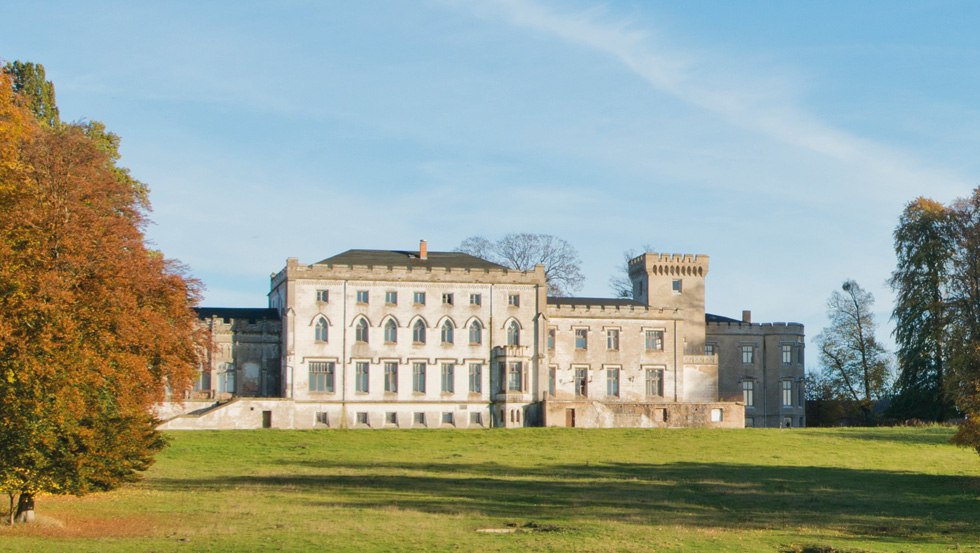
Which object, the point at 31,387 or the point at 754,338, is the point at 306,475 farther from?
the point at 754,338

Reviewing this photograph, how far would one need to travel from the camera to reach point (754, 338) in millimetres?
79625

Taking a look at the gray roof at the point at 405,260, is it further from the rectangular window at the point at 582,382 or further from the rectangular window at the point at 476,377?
the rectangular window at the point at 582,382

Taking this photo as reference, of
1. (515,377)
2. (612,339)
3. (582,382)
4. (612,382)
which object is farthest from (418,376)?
(612,339)

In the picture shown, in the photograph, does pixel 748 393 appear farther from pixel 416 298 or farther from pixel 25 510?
pixel 25 510

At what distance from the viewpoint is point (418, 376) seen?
227 ft

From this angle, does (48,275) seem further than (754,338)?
No

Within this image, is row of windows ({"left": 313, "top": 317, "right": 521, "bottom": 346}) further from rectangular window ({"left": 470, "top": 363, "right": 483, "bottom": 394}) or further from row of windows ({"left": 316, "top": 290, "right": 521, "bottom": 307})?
rectangular window ({"left": 470, "top": 363, "right": 483, "bottom": 394})

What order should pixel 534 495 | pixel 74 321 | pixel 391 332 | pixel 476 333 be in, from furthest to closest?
pixel 476 333 → pixel 391 332 → pixel 534 495 → pixel 74 321

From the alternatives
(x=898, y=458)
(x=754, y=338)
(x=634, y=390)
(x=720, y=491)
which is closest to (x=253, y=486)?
(x=720, y=491)

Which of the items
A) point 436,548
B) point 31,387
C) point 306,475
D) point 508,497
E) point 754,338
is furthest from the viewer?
point 754,338

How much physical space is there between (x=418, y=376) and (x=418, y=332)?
2.28 metres

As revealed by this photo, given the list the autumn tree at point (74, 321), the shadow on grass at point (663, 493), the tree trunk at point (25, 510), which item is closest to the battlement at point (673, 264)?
the shadow on grass at point (663, 493)

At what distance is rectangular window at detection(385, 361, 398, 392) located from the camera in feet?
226

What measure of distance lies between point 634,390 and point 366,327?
49.6ft
